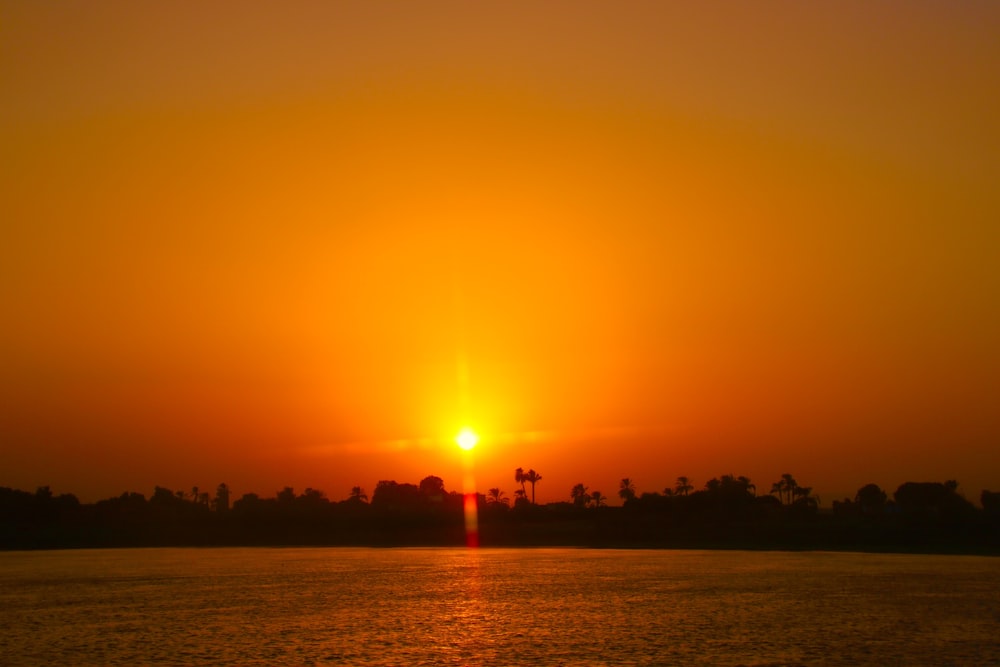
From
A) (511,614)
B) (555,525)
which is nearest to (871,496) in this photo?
(555,525)

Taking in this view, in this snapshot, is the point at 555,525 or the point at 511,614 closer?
the point at 511,614

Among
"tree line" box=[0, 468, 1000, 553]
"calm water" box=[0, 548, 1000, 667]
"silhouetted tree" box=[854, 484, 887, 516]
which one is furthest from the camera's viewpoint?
"silhouetted tree" box=[854, 484, 887, 516]

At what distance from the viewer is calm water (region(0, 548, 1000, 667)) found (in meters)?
32.4

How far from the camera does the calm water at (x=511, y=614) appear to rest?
3238 cm

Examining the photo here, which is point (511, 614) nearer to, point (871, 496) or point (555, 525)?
point (555, 525)

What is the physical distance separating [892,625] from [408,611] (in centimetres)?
2087

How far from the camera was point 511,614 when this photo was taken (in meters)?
42.6

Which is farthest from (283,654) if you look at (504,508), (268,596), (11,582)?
(504,508)

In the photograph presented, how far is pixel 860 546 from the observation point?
309ft

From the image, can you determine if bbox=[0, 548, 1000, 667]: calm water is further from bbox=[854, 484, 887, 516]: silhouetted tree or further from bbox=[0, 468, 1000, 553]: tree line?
bbox=[854, 484, 887, 516]: silhouetted tree

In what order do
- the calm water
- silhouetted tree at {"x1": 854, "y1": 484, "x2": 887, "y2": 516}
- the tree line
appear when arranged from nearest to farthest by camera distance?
the calm water, the tree line, silhouetted tree at {"x1": 854, "y1": 484, "x2": 887, "y2": 516}

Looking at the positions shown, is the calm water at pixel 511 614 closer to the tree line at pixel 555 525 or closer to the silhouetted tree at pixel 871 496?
the tree line at pixel 555 525

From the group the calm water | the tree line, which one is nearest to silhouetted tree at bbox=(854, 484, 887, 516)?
the tree line

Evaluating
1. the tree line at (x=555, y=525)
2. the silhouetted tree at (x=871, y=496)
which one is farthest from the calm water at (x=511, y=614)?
the silhouetted tree at (x=871, y=496)
